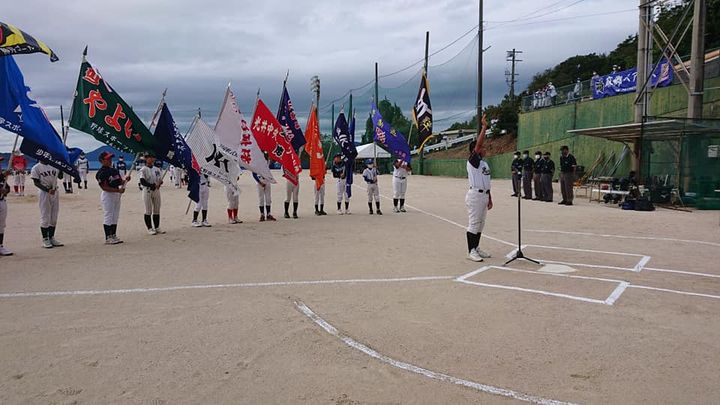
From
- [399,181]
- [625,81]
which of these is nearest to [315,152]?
[399,181]

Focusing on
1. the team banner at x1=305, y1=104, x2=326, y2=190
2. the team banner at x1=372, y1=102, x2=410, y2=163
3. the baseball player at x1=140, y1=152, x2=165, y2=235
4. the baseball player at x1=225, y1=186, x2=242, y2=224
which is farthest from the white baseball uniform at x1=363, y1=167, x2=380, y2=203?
the baseball player at x1=140, y1=152, x2=165, y2=235

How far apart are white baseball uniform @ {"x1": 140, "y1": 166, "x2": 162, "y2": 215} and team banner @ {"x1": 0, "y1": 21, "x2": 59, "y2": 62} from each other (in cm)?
325

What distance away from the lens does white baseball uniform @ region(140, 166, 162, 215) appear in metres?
11.8

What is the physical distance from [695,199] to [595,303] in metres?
14.7

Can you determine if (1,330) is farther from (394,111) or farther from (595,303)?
(394,111)

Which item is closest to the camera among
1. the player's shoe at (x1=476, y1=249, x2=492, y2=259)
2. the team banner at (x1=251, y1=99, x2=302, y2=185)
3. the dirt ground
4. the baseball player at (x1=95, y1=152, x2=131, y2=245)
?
the dirt ground

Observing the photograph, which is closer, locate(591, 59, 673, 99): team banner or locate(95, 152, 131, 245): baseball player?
locate(95, 152, 131, 245): baseball player

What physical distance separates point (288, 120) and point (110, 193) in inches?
226

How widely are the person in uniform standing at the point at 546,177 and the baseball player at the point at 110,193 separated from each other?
15.9 meters

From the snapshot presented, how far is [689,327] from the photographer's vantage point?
214 inches

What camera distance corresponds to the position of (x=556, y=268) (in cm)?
843

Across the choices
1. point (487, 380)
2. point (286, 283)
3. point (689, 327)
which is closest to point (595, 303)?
point (689, 327)

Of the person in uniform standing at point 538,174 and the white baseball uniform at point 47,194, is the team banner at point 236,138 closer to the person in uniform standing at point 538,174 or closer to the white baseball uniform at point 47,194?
the white baseball uniform at point 47,194

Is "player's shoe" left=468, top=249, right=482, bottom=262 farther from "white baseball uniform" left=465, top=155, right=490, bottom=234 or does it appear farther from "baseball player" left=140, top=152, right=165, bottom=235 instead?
"baseball player" left=140, top=152, right=165, bottom=235
